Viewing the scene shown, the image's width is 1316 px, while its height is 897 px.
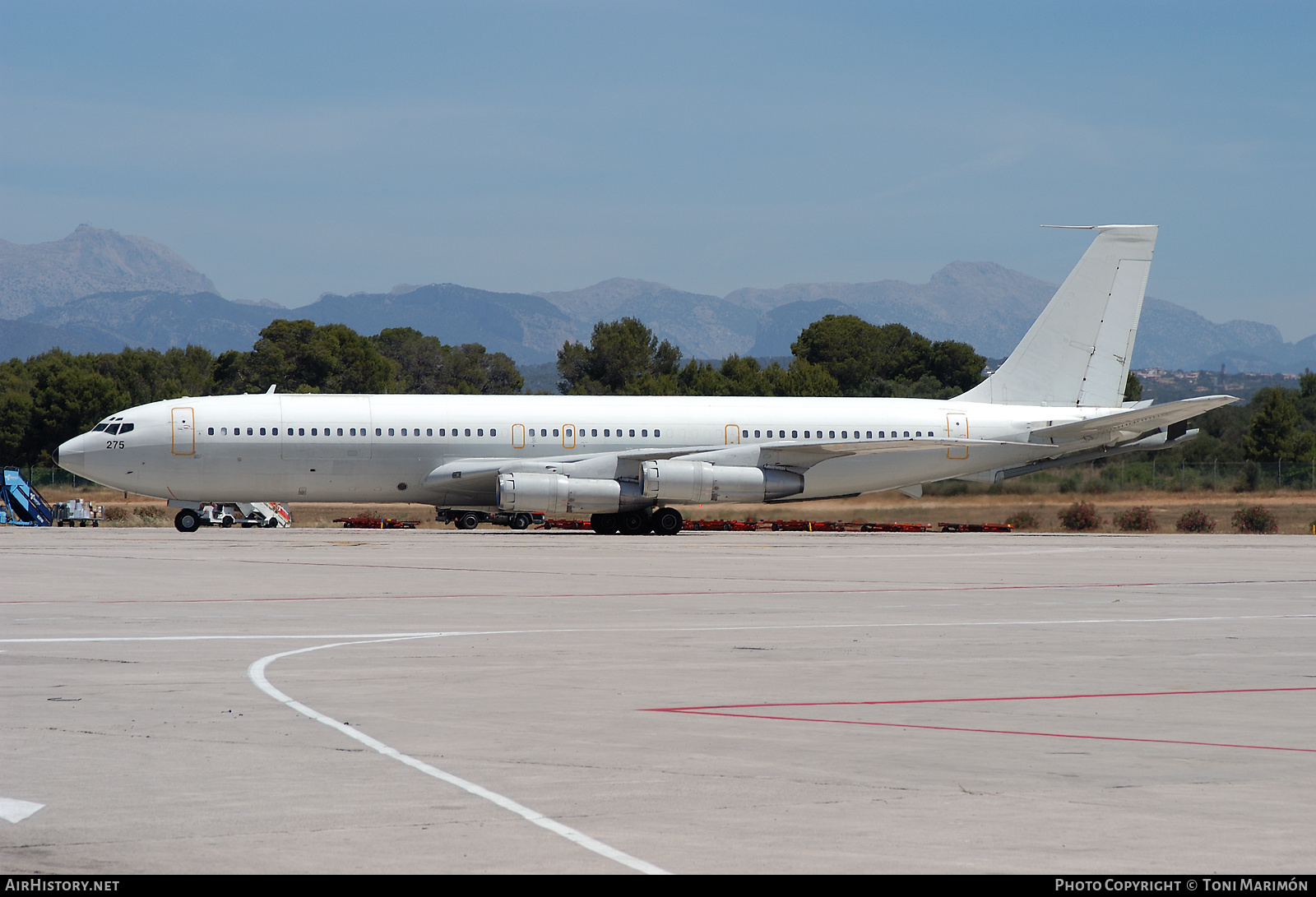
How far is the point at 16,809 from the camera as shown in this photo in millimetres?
7086

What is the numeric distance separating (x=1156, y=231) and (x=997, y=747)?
38.6 meters

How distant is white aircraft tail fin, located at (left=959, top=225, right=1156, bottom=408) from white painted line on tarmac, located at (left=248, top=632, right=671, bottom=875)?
1417 inches

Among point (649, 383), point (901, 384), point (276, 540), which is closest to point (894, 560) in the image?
point (276, 540)

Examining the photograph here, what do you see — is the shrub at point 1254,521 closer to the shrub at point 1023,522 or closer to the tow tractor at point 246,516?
the shrub at point 1023,522

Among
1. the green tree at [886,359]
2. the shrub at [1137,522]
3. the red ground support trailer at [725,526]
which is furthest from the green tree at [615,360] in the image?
the red ground support trailer at [725,526]

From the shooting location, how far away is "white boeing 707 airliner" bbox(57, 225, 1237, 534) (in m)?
37.8

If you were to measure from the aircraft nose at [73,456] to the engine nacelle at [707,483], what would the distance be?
53.4 feet

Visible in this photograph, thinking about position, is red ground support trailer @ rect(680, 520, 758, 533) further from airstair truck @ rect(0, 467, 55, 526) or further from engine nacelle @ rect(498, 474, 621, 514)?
airstair truck @ rect(0, 467, 55, 526)

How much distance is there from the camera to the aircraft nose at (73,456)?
3816 cm

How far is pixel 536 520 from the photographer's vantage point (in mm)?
52000

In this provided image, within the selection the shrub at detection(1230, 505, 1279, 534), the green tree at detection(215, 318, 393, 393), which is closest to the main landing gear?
the shrub at detection(1230, 505, 1279, 534)

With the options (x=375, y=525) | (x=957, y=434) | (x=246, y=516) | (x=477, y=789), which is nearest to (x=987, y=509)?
(x=957, y=434)

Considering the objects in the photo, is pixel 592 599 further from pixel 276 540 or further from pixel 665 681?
pixel 276 540

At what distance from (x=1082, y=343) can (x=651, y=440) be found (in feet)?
50.0
